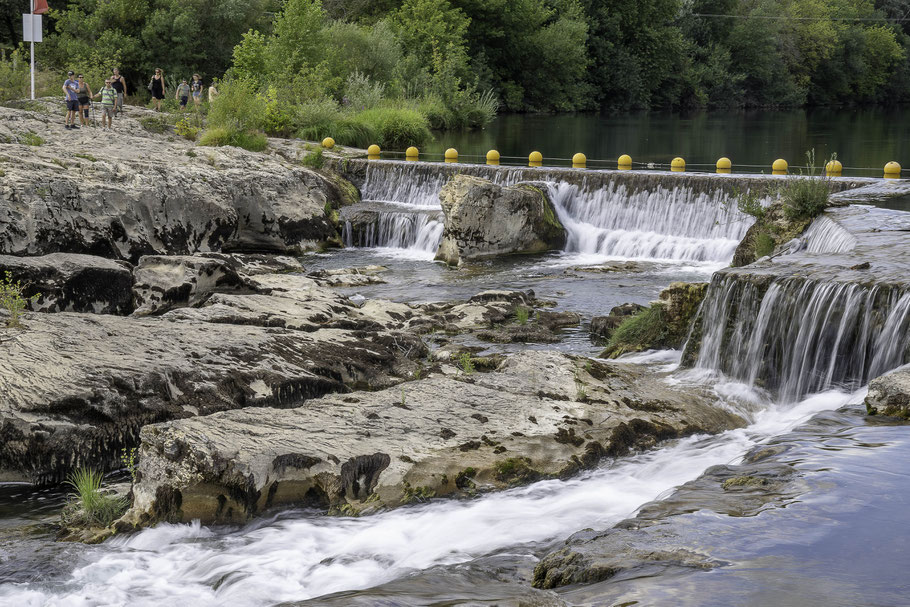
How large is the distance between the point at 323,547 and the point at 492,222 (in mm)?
14213

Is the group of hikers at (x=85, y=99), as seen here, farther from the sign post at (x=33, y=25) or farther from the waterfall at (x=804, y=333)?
the waterfall at (x=804, y=333)

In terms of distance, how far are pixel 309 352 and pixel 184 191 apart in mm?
10522

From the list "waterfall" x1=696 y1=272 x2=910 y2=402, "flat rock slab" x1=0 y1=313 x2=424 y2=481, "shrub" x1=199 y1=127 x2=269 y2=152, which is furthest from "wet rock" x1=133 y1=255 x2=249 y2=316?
"shrub" x1=199 y1=127 x2=269 y2=152

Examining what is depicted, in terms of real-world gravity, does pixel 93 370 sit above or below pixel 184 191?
below

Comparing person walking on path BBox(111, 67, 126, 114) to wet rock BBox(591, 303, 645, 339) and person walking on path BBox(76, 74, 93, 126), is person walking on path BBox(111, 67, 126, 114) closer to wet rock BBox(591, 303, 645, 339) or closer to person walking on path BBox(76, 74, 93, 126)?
person walking on path BBox(76, 74, 93, 126)

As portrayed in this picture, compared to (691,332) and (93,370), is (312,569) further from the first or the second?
(691,332)

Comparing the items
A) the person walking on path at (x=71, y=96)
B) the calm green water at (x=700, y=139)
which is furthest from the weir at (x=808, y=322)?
the person walking on path at (x=71, y=96)

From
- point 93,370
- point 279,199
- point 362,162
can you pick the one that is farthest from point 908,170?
point 93,370

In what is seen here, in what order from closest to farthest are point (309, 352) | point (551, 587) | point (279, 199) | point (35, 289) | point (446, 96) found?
point (551, 587), point (309, 352), point (35, 289), point (279, 199), point (446, 96)

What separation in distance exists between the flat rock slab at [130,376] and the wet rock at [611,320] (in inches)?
143

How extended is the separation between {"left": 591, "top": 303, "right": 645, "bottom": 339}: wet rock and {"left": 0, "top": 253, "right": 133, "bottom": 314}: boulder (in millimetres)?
6726

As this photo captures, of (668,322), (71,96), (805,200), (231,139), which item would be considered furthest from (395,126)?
(668,322)

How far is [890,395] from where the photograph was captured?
8.70 meters

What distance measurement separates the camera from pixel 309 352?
11.0m
